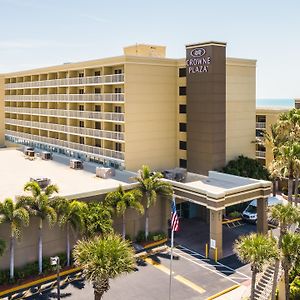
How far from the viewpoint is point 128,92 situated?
45.2 meters

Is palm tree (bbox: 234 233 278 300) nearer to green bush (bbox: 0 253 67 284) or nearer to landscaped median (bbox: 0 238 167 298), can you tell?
landscaped median (bbox: 0 238 167 298)

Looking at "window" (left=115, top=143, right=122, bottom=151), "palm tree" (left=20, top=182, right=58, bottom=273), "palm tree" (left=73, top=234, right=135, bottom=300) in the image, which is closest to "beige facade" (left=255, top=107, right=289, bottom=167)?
"window" (left=115, top=143, right=122, bottom=151)

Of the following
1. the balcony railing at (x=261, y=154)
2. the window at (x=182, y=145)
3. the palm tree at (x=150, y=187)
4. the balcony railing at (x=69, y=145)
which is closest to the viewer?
the palm tree at (x=150, y=187)

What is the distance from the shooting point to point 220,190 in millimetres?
39438

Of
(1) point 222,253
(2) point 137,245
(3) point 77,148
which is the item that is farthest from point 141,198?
(3) point 77,148

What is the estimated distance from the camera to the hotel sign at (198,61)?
45.1 m

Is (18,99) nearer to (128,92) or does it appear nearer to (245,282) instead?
(128,92)

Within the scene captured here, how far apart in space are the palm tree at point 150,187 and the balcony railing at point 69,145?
756 cm

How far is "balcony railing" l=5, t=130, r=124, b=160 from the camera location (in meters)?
48.4

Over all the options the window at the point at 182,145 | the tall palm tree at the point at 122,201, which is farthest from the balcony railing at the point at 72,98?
the tall palm tree at the point at 122,201

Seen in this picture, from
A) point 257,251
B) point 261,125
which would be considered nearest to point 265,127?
point 261,125

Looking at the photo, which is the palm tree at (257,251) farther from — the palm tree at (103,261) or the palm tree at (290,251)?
the palm tree at (103,261)

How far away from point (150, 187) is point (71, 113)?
22.6 m

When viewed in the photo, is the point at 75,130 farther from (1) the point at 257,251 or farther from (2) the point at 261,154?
Result: (1) the point at 257,251
